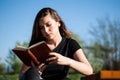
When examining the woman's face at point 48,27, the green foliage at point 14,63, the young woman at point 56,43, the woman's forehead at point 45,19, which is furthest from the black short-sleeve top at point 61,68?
the green foliage at point 14,63

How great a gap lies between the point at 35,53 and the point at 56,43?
58 cm

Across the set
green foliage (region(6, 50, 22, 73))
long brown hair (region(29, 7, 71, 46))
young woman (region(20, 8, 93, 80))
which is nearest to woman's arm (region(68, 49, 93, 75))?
young woman (region(20, 8, 93, 80))

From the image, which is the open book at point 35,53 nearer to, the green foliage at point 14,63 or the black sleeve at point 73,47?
the black sleeve at point 73,47

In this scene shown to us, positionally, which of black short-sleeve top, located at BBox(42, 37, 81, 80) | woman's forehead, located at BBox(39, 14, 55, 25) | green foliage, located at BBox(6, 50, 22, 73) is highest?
woman's forehead, located at BBox(39, 14, 55, 25)

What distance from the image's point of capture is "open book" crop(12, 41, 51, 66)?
2.55 m

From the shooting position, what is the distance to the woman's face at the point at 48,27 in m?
2.94

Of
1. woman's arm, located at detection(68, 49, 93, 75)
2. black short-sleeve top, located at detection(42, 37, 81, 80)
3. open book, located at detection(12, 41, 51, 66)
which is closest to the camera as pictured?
open book, located at detection(12, 41, 51, 66)

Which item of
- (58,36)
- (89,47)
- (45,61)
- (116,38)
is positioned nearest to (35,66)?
(45,61)

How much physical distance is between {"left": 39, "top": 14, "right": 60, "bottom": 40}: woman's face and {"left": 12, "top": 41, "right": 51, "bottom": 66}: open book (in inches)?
15.4

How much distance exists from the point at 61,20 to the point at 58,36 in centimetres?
17

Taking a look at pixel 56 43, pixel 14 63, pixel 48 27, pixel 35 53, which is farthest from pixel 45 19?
pixel 14 63

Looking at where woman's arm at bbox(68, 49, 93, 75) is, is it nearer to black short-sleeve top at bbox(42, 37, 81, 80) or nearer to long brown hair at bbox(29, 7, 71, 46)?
black short-sleeve top at bbox(42, 37, 81, 80)

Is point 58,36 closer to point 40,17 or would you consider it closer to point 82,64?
point 40,17

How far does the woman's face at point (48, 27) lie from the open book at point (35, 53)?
0.39m
